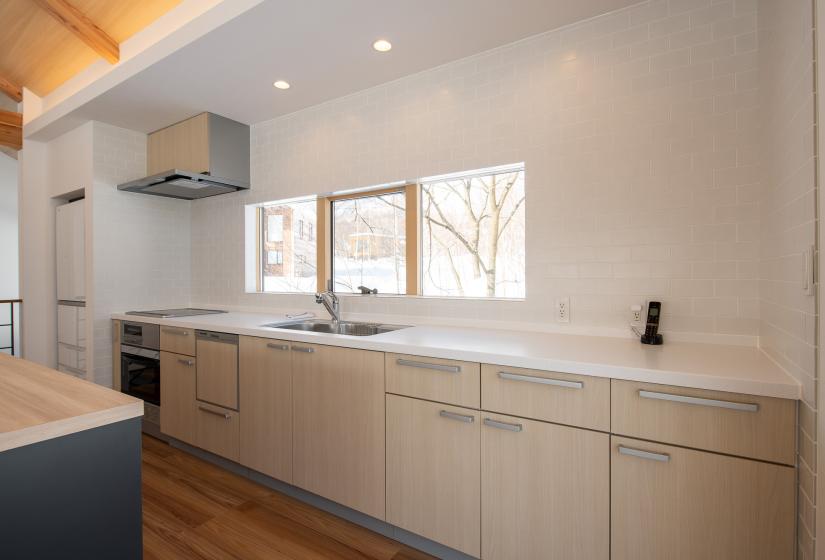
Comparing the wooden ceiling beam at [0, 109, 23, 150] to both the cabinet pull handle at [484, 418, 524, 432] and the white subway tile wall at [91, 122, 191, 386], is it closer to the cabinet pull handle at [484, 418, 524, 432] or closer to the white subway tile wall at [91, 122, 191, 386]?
the white subway tile wall at [91, 122, 191, 386]

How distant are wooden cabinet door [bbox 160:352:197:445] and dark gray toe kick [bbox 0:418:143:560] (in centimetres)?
197

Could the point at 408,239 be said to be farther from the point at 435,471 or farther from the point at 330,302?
the point at 435,471

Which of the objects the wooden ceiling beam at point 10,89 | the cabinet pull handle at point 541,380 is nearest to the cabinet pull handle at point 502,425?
the cabinet pull handle at point 541,380

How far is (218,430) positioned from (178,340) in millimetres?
715

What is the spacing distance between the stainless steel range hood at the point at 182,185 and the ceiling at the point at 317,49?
528mm

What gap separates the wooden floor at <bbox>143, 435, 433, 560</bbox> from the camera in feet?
6.43

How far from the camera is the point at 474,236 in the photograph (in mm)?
2729

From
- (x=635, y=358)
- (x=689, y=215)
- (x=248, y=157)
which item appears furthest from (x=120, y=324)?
(x=689, y=215)

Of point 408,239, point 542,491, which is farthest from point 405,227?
point 542,491

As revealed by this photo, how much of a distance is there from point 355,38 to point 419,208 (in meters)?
1.05

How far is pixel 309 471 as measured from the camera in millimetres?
2281

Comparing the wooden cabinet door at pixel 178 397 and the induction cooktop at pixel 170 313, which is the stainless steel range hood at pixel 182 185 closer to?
the induction cooktop at pixel 170 313

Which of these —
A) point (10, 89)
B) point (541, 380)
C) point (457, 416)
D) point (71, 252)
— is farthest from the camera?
point (10, 89)

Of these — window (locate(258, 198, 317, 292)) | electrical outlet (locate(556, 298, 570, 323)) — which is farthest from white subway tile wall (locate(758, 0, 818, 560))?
window (locate(258, 198, 317, 292))
